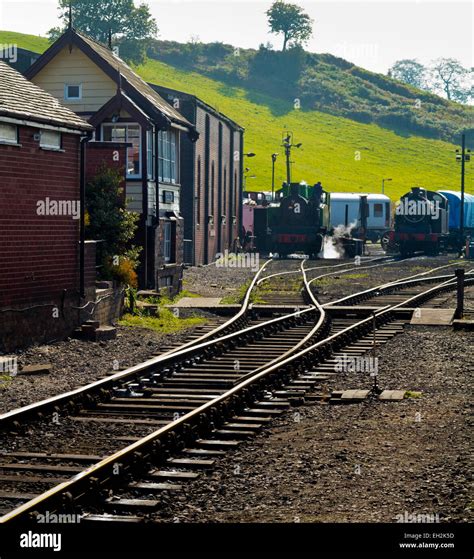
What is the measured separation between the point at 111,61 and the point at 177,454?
2307 cm

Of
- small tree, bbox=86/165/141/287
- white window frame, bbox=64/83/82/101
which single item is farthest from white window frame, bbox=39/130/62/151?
white window frame, bbox=64/83/82/101

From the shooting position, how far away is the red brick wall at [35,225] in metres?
18.1

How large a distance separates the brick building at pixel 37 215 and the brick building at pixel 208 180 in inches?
904

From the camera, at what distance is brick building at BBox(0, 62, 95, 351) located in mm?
18016

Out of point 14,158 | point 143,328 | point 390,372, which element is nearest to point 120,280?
point 143,328

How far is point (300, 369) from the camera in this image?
15406mm

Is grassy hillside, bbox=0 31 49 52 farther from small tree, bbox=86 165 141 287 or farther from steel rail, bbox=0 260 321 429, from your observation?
steel rail, bbox=0 260 321 429

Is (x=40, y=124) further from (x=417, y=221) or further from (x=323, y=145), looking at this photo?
(x=323, y=145)

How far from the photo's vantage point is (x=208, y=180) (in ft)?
159

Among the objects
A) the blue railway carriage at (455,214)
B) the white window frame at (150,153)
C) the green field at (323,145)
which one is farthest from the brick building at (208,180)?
the green field at (323,145)

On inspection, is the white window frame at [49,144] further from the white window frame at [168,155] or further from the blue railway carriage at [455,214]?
the blue railway carriage at [455,214]

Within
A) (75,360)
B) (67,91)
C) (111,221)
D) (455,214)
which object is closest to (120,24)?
(455,214)

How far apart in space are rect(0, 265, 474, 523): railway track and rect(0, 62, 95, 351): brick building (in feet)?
11.2

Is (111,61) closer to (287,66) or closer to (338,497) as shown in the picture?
(338,497)
